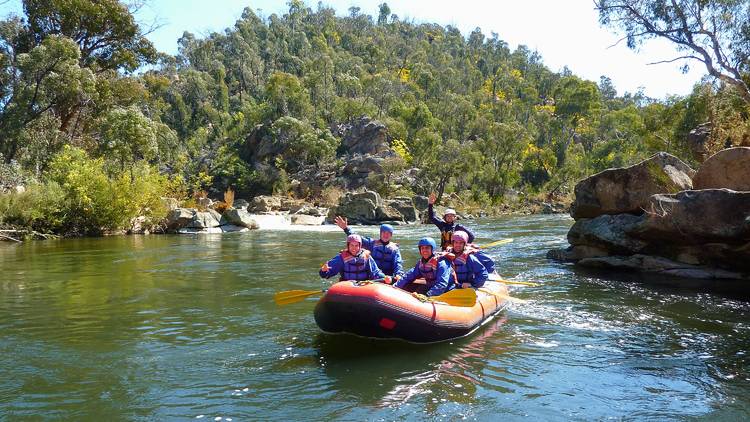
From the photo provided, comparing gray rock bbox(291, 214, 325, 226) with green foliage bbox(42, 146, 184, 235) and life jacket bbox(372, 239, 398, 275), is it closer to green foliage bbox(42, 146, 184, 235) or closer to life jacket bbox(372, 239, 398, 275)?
green foliage bbox(42, 146, 184, 235)

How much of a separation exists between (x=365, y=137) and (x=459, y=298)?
38.7 meters

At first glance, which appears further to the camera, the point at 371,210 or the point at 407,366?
the point at 371,210

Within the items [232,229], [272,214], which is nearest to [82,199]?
[232,229]

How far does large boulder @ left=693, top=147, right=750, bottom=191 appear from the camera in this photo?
1057 centimetres

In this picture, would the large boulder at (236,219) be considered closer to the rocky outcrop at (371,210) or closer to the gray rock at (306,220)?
the gray rock at (306,220)

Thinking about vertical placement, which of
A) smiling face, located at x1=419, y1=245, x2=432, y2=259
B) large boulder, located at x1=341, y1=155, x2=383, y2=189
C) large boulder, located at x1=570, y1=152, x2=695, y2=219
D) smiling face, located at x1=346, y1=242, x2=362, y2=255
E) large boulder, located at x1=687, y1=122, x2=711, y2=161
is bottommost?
smiling face, located at x1=419, y1=245, x2=432, y2=259

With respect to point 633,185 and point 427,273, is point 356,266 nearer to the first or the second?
point 427,273

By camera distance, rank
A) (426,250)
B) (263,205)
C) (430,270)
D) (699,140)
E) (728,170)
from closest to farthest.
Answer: (426,250), (430,270), (728,170), (699,140), (263,205)

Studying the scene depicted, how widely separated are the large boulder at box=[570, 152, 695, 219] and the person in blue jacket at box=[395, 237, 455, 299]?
21.7 ft

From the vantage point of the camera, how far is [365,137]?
44.6 metres

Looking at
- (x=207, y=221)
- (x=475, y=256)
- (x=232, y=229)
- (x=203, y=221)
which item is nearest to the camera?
(x=475, y=256)

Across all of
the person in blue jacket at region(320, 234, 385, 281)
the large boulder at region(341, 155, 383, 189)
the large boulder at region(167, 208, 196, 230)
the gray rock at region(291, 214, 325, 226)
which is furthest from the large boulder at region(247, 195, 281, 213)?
the person in blue jacket at region(320, 234, 385, 281)

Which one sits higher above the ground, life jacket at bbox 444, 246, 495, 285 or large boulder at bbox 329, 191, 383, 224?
large boulder at bbox 329, 191, 383, 224

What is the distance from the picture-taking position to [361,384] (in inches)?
205
